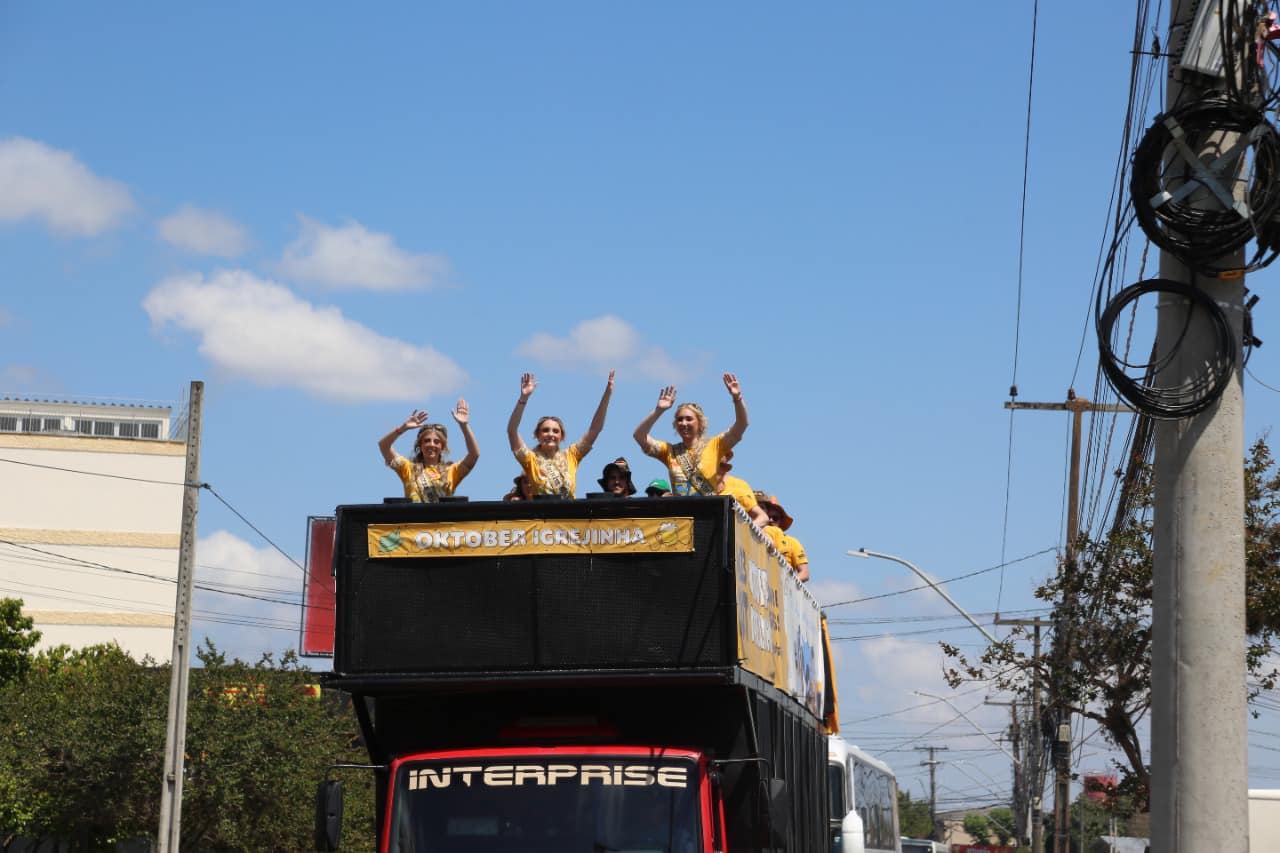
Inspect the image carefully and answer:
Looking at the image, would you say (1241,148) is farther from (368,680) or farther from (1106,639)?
(1106,639)

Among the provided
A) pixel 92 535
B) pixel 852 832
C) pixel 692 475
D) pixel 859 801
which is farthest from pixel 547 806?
pixel 92 535

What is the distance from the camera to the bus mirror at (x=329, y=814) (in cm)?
950

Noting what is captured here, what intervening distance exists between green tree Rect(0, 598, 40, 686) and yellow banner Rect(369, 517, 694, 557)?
1345 inches

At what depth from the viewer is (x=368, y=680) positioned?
9312mm

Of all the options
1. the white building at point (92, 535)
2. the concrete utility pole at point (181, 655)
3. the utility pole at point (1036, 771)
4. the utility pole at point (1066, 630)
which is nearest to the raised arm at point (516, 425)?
the concrete utility pole at point (181, 655)

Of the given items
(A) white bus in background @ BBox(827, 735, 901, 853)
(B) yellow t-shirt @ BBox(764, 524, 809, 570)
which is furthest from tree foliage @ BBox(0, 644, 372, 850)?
(B) yellow t-shirt @ BBox(764, 524, 809, 570)

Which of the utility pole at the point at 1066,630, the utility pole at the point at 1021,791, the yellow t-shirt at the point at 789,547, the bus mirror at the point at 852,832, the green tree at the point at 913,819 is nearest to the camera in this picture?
the yellow t-shirt at the point at 789,547

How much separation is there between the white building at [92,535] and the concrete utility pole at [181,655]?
2382 inches

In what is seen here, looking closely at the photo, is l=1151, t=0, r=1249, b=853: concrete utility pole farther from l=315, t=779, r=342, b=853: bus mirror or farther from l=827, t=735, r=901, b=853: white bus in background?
l=827, t=735, r=901, b=853: white bus in background

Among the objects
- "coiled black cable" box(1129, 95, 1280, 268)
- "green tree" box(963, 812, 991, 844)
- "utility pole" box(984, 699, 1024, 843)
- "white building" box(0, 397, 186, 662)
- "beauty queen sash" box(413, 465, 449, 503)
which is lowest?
"green tree" box(963, 812, 991, 844)

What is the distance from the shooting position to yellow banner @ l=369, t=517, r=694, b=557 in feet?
30.5

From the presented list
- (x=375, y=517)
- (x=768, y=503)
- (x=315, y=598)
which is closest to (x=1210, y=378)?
(x=375, y=517)

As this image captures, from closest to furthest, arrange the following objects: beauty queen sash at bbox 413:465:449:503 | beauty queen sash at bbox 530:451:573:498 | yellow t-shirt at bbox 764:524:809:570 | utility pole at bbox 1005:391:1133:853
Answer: beauty queen sash at bbox 530:451:573:498 → beauty queen sash at bbox 413:465:449:503 → yellow t-shirt at bbox 764:524:809:570 → utility pole at bbox 1005:391:1133:853

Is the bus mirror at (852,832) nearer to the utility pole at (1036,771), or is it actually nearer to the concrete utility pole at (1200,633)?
the concrete utility pole at (1200,633)
